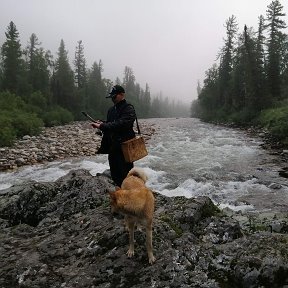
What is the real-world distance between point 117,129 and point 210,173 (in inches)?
394

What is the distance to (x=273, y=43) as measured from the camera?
50.8 m

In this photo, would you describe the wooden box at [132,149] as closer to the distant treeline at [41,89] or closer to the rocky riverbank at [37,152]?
the rocky riverbank at [37,152]

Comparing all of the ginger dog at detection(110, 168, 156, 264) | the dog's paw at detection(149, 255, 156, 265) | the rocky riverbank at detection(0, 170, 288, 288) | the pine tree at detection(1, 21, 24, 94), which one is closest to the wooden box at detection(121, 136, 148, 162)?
the rocky riverbank at detection(0, 170, 288, 288)

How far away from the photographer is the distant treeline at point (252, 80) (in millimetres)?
43531

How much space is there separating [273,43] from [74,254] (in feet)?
173

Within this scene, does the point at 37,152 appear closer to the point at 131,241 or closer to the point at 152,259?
the point at 131,241

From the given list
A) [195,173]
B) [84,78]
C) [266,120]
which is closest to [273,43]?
[266,120]

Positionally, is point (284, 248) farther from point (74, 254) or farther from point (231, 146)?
point (231, 146)

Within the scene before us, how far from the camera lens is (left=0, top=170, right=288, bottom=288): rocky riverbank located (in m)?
4.34

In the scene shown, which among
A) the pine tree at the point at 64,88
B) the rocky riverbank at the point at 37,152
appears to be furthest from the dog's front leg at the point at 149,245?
the pine tree at the point at 64,88

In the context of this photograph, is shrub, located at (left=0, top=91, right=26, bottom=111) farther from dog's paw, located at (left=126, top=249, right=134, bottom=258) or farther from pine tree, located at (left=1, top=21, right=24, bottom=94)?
dog's paw, located at (left=126, top=249, right=134, bottom=258)

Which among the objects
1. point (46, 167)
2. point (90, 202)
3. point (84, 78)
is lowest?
point (46, 167)

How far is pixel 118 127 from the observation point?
621 centimetres

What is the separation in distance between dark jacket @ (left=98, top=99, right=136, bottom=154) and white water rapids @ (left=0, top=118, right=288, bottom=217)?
3760 mm
